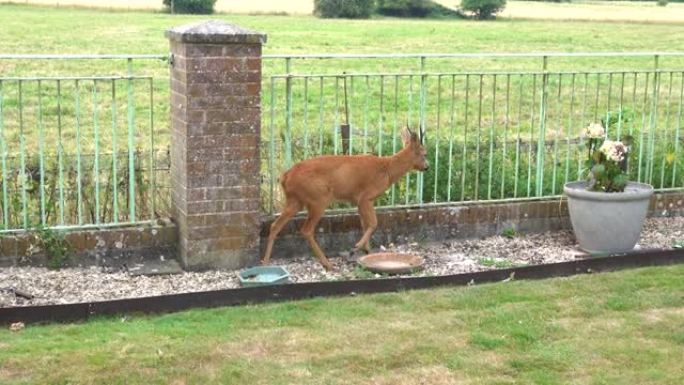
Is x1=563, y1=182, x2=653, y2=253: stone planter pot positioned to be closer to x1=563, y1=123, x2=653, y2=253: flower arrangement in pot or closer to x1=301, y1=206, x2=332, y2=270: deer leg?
x1=563, y1=123, x2=653, y2=253: flower arrangement in pot

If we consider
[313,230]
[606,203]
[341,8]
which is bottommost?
[313,230]

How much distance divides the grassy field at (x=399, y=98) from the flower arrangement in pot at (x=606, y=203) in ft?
2.46

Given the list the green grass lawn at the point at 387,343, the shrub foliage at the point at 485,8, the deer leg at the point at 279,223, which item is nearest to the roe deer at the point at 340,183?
the deer leg at the point at 279,223

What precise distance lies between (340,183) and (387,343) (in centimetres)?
189

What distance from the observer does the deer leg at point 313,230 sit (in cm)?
693

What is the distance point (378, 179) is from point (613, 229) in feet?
6.60

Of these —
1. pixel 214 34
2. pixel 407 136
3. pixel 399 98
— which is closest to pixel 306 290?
pixel 407 136

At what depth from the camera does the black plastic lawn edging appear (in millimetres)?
5656

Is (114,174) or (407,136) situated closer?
(114,174)

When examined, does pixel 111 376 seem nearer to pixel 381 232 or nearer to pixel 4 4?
pixel 381 232

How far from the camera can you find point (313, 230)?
702 centimetres

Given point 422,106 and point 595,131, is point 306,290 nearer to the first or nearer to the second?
point 422,106

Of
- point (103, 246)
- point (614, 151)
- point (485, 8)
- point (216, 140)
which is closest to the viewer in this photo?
point (216, 140)

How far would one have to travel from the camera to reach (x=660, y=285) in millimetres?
6602
